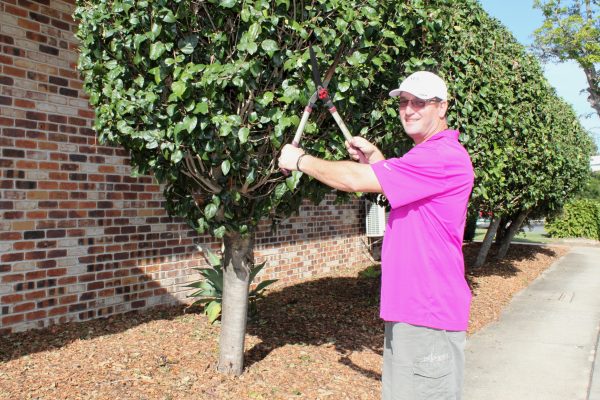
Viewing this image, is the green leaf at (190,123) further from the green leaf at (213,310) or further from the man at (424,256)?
the green leaf at (213,310)

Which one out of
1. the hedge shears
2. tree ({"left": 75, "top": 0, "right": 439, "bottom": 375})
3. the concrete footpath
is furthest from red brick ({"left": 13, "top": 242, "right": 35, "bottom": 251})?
the concrete footpath

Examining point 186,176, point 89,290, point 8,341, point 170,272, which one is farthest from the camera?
point 170,272

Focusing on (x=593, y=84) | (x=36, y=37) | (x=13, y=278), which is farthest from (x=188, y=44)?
(x=593, y=84)

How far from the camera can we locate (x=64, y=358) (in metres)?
4.29

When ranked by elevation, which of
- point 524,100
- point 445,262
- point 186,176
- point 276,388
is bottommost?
point 276,388

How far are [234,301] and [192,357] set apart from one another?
72cm

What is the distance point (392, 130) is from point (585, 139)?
12194 millimetres

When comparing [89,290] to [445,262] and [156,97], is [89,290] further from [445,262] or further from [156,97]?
[445,262]

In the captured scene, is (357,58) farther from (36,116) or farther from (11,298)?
(11,298)

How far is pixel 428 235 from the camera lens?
2.58 metres

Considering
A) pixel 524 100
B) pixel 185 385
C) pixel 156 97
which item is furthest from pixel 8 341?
pixel 524 100

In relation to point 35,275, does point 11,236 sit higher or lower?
higher

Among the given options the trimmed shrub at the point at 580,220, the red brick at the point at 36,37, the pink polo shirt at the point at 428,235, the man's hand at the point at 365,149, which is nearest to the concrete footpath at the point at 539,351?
the pink polo shirt at the point at 428,235

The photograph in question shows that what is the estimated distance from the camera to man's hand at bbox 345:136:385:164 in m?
3.21
